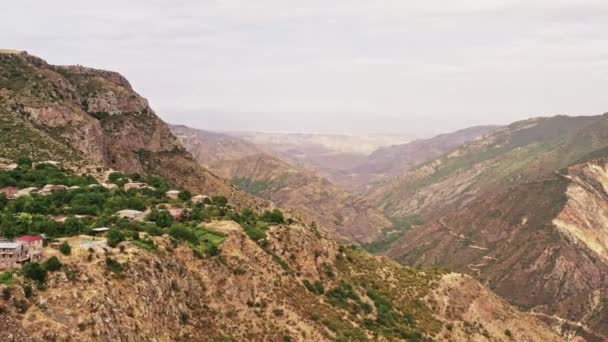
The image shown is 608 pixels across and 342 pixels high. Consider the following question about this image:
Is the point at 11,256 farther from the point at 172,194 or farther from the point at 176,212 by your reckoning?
the point at 172,194

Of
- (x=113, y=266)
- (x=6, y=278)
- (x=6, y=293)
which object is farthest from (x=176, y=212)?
(x=6, y=293)

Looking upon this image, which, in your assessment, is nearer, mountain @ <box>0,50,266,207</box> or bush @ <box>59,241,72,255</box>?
bush @ <box>59,241,72,255</box>

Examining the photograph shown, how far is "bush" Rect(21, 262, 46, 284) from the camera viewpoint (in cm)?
5969

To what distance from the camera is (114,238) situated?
7244 centimetres

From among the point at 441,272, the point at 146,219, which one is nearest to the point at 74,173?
the point at 146,219

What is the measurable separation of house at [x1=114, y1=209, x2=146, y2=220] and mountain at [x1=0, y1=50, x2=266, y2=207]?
35722 mm

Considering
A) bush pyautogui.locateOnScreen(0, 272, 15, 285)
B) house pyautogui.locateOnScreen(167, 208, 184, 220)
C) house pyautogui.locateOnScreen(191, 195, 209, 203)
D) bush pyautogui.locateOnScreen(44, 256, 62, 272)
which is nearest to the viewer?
bush pyautogui.locateOnScreen(0, 272, 15, 285)

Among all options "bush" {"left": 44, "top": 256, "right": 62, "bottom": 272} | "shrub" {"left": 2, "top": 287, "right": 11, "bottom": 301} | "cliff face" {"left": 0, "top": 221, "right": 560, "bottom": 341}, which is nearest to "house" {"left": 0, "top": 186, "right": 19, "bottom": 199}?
"cliff face" {"left": 0, "top": 221, "right": 560, "bottom": 341}

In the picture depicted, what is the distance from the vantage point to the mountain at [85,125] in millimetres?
130875

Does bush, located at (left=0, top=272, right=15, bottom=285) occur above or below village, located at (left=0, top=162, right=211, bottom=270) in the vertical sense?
below

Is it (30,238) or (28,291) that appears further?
(30,238)

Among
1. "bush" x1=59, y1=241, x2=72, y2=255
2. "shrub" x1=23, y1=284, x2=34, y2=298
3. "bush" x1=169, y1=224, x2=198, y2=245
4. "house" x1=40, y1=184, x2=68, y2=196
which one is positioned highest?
"house" x1=40, y1=184, x2=68, y2=196

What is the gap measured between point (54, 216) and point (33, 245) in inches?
978

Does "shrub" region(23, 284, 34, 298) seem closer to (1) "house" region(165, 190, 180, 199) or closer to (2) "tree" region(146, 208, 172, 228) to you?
(2) "tree" region(146, 208, 172, 228)
